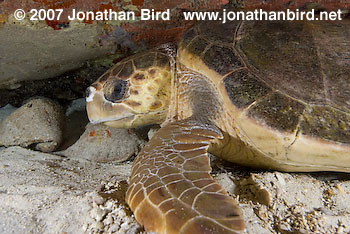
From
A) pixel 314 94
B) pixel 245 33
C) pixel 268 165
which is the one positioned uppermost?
pixel 245 33

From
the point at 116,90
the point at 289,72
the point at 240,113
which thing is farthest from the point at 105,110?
the point at 289,72

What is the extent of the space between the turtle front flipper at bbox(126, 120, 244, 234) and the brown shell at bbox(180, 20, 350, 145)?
40cm

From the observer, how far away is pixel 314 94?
126 cm

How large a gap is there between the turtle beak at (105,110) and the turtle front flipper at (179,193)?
2.10ft

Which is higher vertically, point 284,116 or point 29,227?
point 284,116

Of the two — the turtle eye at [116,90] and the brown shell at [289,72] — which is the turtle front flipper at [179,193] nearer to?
the brown shell at [289,72]

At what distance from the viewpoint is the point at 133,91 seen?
5.81 ft

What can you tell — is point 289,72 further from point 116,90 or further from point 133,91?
point 116,90

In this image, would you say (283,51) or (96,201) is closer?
(96,201)

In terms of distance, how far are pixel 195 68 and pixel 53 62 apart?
54.9 inches

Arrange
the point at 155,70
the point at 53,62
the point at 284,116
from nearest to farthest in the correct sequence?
the point at 284,116, the point at 155,70, the point at 53,62

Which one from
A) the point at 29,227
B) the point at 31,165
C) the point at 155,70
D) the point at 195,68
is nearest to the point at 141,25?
the point at 155,70

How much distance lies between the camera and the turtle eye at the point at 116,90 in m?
1.78

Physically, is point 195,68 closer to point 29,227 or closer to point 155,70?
point 155,70
